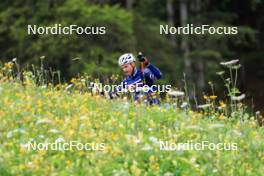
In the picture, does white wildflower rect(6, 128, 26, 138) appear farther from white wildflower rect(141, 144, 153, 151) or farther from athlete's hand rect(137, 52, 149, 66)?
athlete's hand rect(137, 52, 149, 66)

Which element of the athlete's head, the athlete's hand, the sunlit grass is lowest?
the sunlit grass

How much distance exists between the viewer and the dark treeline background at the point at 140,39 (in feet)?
92.7

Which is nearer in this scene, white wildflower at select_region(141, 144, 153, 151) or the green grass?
the green grass

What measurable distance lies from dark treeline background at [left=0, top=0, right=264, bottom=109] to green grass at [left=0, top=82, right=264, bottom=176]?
12857mm

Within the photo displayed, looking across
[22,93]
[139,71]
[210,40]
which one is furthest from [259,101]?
[22,93]

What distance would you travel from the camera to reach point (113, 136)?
10172 mm

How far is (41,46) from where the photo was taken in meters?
28.6

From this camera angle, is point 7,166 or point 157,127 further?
point 157,127

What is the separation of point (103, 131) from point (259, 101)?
22.5m

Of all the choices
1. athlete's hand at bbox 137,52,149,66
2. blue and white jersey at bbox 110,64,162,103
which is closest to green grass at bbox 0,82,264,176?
athlete's hand at bbox 137,52,149,66

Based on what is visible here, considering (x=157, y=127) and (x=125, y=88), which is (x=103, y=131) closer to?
(x=157, y=127)

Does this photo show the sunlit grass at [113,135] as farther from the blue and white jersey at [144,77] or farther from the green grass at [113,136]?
the blue and white jersey at [144,77]

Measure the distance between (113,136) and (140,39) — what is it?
21.8 meters

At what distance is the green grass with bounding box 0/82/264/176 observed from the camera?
9430mm
